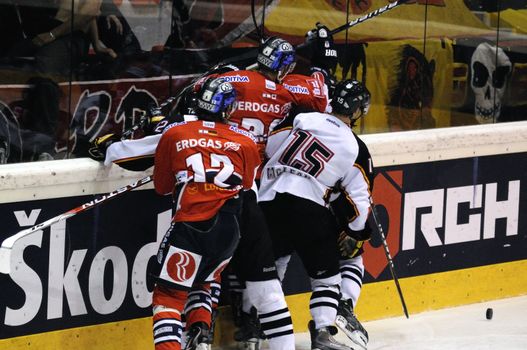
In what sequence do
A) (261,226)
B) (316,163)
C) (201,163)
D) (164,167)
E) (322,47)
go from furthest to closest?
(322,47) < (316,163) < (261,226) < (164,167) < (201,163)

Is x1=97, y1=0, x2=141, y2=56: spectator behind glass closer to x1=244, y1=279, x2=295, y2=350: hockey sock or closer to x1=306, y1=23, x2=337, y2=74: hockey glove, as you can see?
x1=306, y1=23, x2=337, y2=74: hockey glove

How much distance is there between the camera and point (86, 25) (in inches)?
238

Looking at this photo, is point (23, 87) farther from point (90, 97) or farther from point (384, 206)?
point (384, 206)

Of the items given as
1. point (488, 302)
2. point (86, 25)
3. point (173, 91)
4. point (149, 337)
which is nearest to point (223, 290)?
point (149, 337)

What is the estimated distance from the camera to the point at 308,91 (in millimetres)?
6352

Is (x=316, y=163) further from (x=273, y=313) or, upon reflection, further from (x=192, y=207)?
(x=192, y=207)

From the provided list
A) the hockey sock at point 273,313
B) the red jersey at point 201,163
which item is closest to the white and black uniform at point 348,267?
the hockey sock at point 273,313

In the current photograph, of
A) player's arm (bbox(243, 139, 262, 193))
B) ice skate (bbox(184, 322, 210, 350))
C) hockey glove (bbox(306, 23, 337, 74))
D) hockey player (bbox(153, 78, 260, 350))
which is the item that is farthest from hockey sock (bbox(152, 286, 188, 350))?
hockey glove (bbox(306, 23, 337, 74))

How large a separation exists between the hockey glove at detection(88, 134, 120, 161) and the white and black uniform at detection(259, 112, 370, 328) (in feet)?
2.47

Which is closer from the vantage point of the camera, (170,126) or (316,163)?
(170,126)

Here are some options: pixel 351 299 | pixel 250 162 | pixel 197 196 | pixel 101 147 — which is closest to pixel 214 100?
pixel 250 162

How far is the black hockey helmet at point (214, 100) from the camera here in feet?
18.2

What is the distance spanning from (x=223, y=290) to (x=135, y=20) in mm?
1283

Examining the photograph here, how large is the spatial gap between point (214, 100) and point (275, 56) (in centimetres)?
69
